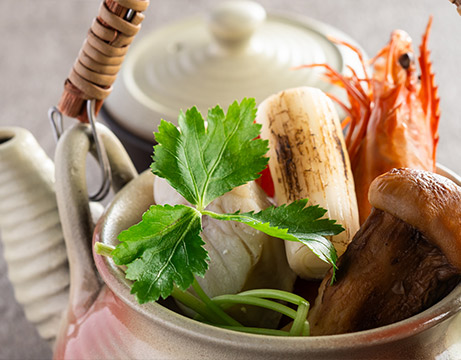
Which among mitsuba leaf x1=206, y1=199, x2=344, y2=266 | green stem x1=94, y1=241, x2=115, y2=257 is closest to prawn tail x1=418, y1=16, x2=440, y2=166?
mitsuba leaf x1=206, y1=199, x2=344, y2=266

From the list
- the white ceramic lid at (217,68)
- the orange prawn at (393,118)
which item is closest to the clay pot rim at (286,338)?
the orange prawn at (393,118)

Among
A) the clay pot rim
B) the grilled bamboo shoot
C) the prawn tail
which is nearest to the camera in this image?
the clay pot rim

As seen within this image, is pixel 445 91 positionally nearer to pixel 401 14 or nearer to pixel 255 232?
pixel 401 14

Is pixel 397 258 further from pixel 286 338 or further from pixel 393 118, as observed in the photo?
pixel 393 118

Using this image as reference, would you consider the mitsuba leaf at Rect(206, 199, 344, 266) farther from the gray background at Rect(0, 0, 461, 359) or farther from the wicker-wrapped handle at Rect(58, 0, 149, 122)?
the gray background at Rect(0, 0, 461, 359)

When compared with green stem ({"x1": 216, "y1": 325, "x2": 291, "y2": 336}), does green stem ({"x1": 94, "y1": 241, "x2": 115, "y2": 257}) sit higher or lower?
lower

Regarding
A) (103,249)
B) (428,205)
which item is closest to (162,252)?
(103,249)
